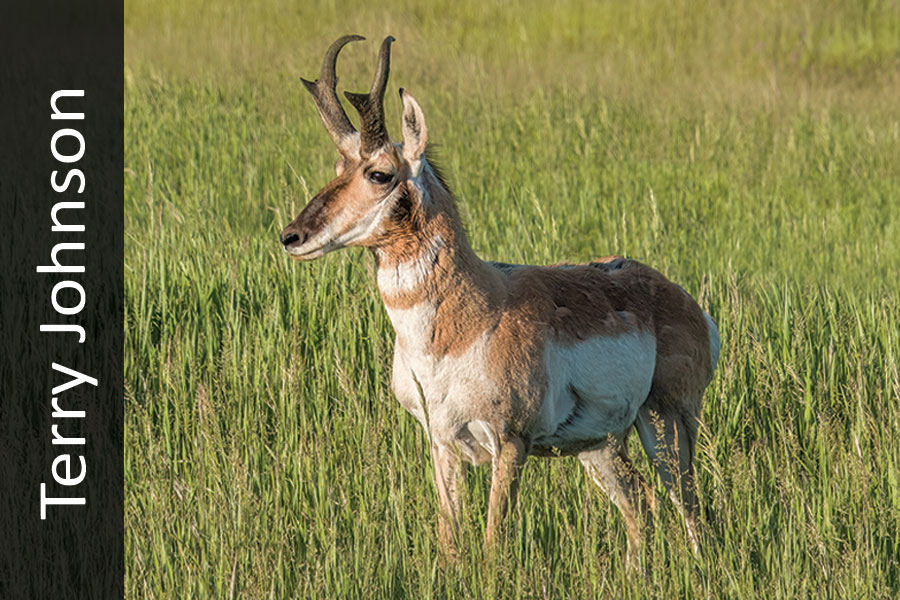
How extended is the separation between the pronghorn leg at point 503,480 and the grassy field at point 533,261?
11 centimetres

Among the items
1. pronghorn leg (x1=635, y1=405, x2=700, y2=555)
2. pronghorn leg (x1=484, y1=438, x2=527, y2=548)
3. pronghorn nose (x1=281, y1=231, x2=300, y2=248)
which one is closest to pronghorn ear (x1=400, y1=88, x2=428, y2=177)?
pronghorn nose (x1=281, y1=231, x2=300, y2=248)

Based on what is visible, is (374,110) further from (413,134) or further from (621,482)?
(621,482)

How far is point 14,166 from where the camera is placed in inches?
363

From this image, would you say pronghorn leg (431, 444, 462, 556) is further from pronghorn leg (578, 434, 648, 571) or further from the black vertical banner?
the black vertical banner

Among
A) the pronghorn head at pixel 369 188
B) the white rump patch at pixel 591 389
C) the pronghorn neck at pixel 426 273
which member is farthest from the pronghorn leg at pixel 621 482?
the pronghorn head at pixel 369 188

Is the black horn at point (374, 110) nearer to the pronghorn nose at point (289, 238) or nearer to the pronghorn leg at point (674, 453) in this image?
the pronghorn nose at point (289, 238)

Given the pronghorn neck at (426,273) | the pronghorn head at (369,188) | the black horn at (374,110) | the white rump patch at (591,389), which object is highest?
the black horn at (374,110)

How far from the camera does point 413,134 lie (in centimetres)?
366

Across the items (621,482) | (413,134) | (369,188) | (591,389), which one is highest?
(413,134)

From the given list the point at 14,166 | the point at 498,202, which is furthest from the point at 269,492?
the point at 14,166

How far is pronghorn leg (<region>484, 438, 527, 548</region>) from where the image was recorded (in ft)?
12.3

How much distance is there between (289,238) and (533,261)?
12.0 feet

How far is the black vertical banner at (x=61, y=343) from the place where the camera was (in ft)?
13.8

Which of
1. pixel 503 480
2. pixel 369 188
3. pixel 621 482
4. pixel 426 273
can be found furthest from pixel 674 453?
pixel 369 188
